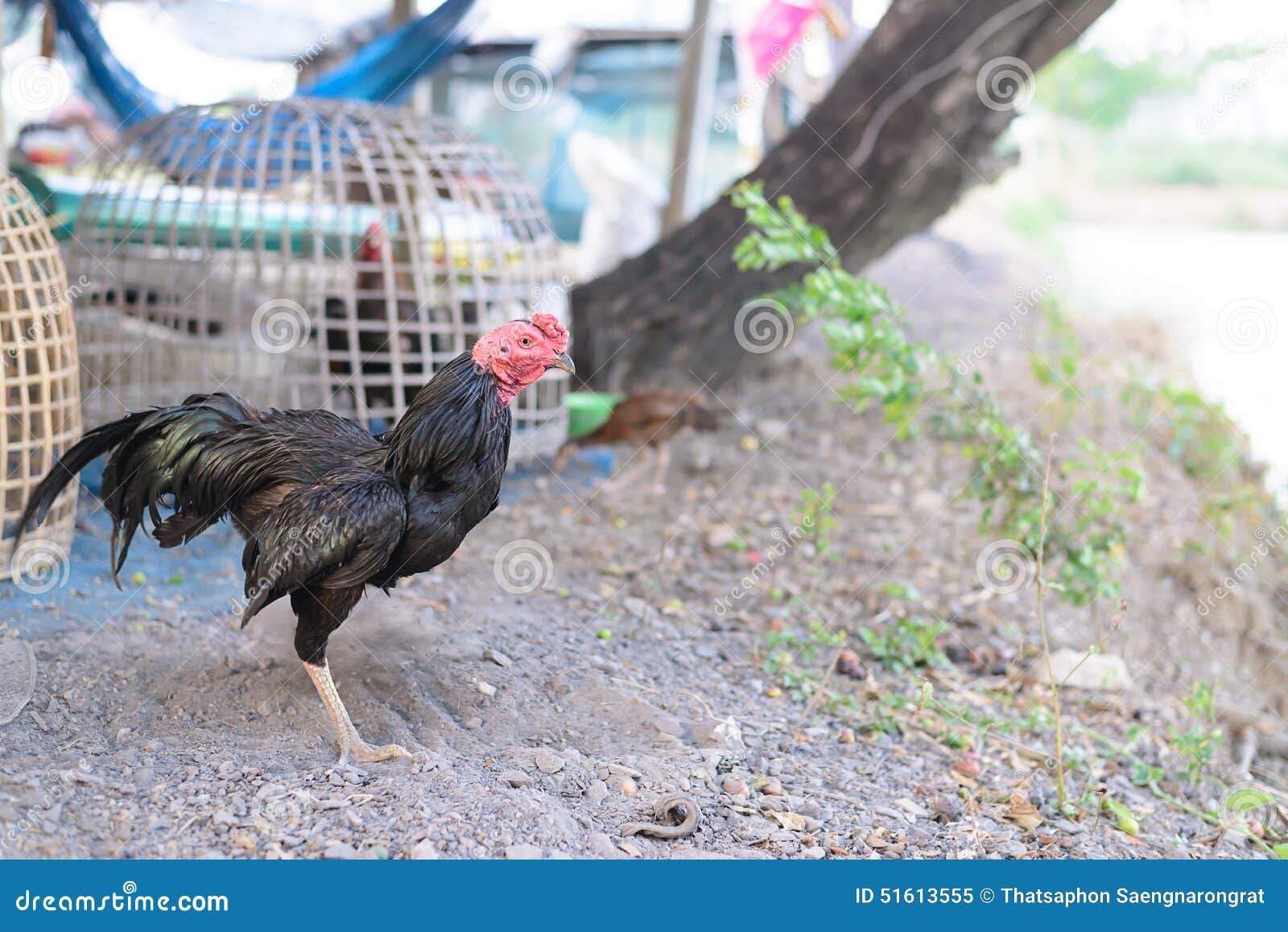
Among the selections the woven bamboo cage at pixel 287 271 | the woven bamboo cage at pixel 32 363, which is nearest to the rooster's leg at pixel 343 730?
the woven bamboo cage at pixel 32 363

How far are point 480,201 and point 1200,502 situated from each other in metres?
4.00

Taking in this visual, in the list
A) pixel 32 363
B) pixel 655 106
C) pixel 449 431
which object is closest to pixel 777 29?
pixel 655 106

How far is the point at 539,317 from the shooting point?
2734mm

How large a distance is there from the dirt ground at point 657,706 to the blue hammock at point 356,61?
2.41 meters

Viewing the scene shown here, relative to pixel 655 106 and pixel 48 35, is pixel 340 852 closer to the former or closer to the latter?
pixel 48 35

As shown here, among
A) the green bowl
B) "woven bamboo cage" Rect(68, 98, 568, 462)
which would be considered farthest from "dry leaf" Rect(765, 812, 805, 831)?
the green bowl

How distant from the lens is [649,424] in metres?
5.58

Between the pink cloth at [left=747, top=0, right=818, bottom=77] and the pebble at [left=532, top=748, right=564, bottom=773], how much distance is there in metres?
7.03

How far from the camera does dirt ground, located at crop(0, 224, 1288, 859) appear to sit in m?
2.53

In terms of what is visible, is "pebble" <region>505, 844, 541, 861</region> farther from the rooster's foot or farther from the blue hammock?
the blue hammock

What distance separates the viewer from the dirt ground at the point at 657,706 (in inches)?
99.6

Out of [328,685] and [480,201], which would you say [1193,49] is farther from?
[328,685]

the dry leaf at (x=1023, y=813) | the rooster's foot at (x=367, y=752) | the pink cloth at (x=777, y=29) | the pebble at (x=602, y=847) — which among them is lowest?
the rooster's foot at (x=367, y=752)

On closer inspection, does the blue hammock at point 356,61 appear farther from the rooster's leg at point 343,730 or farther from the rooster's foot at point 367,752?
the rooster's foot at point 367,752
